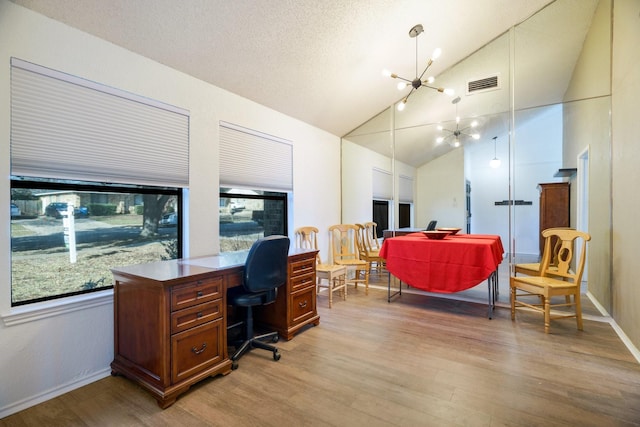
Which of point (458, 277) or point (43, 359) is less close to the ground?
point (458, 277)

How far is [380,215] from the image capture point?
547 centimetres

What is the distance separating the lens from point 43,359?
2.01 m

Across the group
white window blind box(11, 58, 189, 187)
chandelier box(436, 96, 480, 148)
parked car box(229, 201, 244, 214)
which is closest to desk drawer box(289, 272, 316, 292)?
parked car box(229, 201, 244, 214)

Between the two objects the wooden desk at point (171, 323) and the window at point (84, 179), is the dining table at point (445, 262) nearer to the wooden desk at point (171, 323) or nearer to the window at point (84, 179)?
the wooden desk at point (171, 323)

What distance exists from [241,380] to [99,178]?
1889 millimetres

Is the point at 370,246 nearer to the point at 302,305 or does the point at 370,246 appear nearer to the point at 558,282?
the point at 302,305

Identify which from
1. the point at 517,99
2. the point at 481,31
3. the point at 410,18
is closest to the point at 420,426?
the point at 410,18

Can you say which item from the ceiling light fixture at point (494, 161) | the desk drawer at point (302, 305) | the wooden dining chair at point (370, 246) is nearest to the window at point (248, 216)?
the desk drawer at point (302, 305)

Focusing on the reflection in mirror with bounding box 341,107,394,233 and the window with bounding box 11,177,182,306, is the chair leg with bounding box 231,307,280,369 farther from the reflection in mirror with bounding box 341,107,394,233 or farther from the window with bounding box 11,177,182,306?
the reflection in mirror with bounding box 341,107,394,233

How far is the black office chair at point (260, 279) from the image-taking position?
237 cm

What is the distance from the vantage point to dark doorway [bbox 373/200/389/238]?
532 centimetres

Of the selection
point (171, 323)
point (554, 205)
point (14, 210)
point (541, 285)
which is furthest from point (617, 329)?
point (14, 210)

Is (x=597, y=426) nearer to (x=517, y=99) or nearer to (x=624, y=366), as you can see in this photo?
(x=624, y=366)

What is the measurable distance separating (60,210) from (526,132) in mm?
4996
